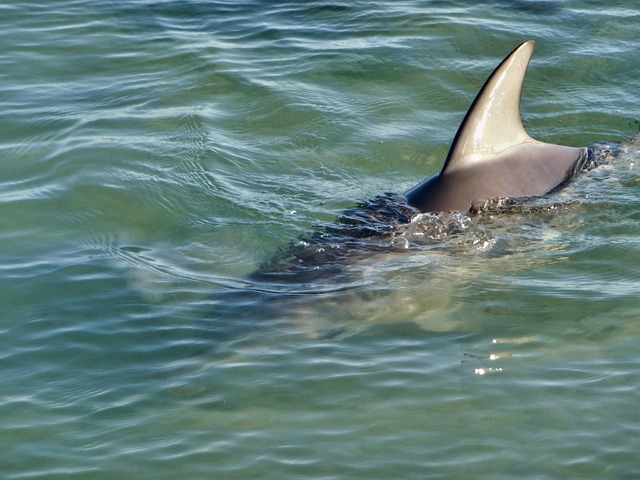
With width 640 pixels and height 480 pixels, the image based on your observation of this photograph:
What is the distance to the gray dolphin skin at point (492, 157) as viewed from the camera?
7.76 meters

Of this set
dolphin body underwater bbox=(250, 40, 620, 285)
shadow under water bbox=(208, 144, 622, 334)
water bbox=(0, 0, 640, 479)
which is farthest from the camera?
dolphin body underwater bbox=(250, 40, 620, 285)

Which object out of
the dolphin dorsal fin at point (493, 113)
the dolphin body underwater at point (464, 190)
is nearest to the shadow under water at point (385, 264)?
the dolphin body underwater at point (464, 190)

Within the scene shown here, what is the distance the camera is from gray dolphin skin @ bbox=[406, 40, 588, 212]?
7762mm

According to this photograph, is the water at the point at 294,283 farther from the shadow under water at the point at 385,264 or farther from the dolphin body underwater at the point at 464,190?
the dolphin body underwater at the point at 464,190

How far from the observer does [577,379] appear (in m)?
6.00

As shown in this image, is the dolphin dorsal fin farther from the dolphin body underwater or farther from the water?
the water

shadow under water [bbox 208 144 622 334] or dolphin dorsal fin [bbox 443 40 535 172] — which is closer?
shadow under water [bbox 208 144 622 334]

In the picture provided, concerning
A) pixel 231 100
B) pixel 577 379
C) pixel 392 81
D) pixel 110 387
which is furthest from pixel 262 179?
pixel 577 379

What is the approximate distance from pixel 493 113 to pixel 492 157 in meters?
0.36

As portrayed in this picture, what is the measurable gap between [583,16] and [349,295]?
7663 mm

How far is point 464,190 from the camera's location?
778cm

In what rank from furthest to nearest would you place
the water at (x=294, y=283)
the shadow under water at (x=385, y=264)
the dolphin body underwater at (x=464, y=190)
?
the dolphin body underwater at (x=464, y=190)
the shadow under water at (x=385, y=264)
the water at (x=294, y=283)

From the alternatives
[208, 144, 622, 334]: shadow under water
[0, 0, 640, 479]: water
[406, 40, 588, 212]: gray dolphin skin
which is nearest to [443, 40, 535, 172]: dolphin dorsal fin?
[406, 40, 588, 212]: gray dolphin skin

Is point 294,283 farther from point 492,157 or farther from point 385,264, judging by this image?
point 492,157
